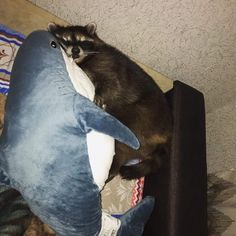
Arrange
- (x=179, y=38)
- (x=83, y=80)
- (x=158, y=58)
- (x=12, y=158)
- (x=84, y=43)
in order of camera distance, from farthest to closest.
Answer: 1. (x=158, y=58)
2. (x=179, y=38)
3. (x=84, y=43)
4. (x=83, y=80)
5. (x=12, y=158)

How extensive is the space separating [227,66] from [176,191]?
81 centimetres

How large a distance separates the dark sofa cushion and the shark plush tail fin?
13 centimetres

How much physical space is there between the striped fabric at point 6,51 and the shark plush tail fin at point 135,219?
0.73 m

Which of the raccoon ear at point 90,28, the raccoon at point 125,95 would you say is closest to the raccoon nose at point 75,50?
the raccoon at point 125,95

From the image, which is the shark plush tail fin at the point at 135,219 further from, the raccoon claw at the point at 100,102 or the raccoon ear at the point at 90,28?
the raccoon ear at the point at 90,28

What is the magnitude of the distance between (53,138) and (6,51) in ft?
2.37

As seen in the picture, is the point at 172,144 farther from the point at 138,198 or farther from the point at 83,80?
the point at 83,80

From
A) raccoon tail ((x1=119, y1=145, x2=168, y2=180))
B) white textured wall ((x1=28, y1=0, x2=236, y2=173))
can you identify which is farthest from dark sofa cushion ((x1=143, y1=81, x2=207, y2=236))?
white textured wall ((x1=28, y1=0, x2=236, y2=173))

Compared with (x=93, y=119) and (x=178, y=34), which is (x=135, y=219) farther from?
(x=178, y=34)

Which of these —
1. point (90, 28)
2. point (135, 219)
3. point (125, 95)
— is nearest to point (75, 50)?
point (90, 28)

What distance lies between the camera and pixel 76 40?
4.41ft

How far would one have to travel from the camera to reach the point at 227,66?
5.95 feet

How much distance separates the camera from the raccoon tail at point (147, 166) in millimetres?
1353

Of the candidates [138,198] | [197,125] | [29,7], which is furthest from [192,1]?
[138,198]
